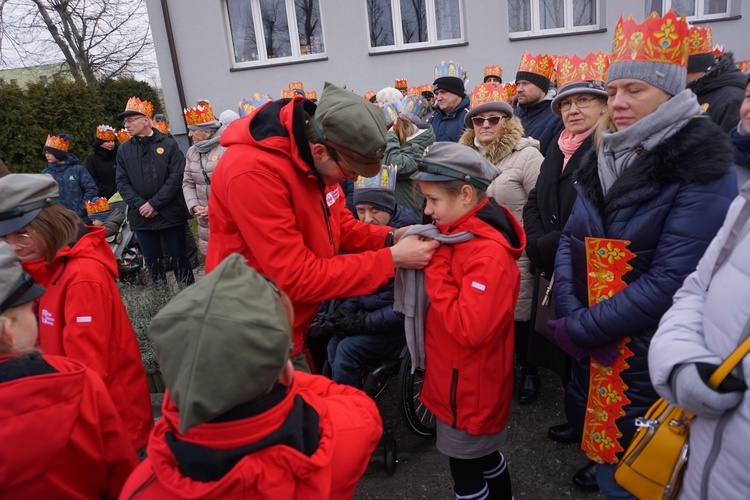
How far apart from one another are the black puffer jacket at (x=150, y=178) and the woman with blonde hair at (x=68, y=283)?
3979 mm

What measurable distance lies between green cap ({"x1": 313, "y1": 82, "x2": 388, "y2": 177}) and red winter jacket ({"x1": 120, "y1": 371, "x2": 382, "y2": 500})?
1029 millimetres

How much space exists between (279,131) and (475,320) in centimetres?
114

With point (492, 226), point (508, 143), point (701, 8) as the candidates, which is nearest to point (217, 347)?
point (492, 226)

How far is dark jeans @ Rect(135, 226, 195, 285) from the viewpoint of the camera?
6219 millimetres

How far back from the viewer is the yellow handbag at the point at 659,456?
1.52 meters

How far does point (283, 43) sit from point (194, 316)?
12.4 m

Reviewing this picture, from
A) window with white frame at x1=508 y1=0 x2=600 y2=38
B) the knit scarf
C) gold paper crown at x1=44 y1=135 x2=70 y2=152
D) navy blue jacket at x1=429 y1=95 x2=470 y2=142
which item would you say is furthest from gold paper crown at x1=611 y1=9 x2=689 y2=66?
window with white frame at x1=508 y1=0 x2=600 y2=38

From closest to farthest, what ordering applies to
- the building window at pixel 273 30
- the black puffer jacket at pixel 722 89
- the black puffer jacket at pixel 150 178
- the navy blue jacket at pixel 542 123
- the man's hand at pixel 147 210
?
the black puffer jacket at pixel 722 89 < the navy blue jacket at pixel 542 123 < the man's hand at pixel 147 210 < the black puffer jacket at pixel 150 178 < the building window at pixel 273 30

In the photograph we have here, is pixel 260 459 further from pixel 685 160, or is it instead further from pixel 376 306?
pixel 376 306

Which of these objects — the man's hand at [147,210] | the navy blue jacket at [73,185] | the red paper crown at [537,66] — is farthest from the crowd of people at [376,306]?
the navy blue jacket at [73,185]

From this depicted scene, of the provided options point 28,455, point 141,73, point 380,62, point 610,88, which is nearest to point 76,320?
point 28,455

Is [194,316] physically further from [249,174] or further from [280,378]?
[249,174]

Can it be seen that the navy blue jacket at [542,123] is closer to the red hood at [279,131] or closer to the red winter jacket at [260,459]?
the red hood at [279,131]

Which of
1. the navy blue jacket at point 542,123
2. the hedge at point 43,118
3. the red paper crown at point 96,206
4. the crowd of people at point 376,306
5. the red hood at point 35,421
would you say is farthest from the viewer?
the hedge at point 43,118
